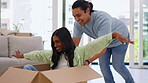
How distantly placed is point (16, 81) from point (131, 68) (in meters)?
4.28

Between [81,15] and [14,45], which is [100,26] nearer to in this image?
[81,15]

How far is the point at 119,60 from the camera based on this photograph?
86.2 inches

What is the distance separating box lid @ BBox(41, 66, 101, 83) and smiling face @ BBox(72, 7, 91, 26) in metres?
0.55

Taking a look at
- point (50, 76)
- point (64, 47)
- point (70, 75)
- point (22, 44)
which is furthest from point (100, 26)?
point (22, 44)

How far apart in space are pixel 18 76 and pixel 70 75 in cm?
29

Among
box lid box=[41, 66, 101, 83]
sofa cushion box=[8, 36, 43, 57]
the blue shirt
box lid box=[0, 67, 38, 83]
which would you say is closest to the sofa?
sofa cushion box=[8, 36, 43, 57]

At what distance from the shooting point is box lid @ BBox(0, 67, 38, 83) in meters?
1.23

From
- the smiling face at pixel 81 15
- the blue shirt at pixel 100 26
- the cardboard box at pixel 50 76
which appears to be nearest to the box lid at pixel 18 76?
the cardboard box at pixel 50 76

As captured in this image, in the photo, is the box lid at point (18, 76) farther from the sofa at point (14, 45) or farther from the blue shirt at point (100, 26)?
the sofa at point (14, 45)

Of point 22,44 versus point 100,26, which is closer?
point 100,26

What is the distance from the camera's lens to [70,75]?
4.29 feet

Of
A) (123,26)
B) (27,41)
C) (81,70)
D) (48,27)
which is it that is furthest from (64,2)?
(81,70)

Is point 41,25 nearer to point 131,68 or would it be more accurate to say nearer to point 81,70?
point 131,68

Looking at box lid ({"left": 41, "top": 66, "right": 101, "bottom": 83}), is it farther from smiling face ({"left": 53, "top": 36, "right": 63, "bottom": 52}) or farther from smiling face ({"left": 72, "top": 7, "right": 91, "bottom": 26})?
smiling face ({"left": 72, "top": 7, "right": 91, "bottom": 26})
